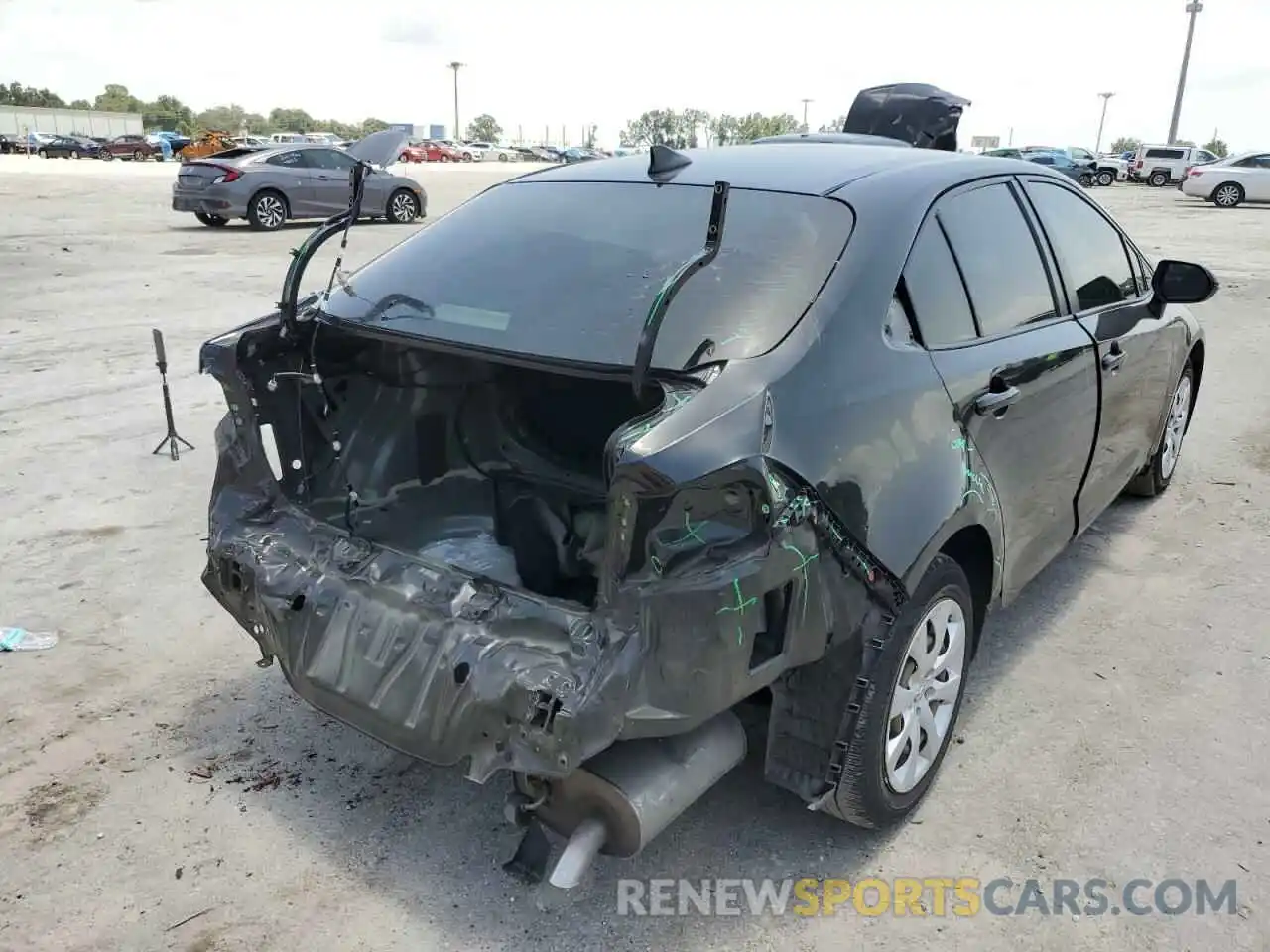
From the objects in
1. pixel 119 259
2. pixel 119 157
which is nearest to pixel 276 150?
pixel 119 259

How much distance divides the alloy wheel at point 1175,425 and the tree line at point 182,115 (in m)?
96.4

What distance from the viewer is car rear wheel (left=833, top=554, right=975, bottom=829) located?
2449 millimetres

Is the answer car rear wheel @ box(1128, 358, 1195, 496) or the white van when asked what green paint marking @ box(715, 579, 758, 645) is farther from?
the white van

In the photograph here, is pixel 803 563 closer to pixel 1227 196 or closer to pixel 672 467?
pixel 672 467

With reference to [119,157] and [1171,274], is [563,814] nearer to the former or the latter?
[1171,274]

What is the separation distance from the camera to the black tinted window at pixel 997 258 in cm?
296

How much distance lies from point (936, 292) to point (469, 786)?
1.94 m

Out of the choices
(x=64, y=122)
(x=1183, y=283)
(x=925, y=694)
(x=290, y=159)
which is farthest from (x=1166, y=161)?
(x=64, y=122)

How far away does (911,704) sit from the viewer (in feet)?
8.71

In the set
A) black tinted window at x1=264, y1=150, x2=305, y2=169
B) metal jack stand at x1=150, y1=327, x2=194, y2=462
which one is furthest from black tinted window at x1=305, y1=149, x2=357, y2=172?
metal jack stand at x1=150, y1=327, x2=194, y2=462

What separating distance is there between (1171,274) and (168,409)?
16.4 ft

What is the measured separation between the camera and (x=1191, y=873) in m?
2.54

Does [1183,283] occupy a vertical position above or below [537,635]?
above

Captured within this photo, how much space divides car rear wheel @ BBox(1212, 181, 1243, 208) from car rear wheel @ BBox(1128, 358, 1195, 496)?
25.7 metres
